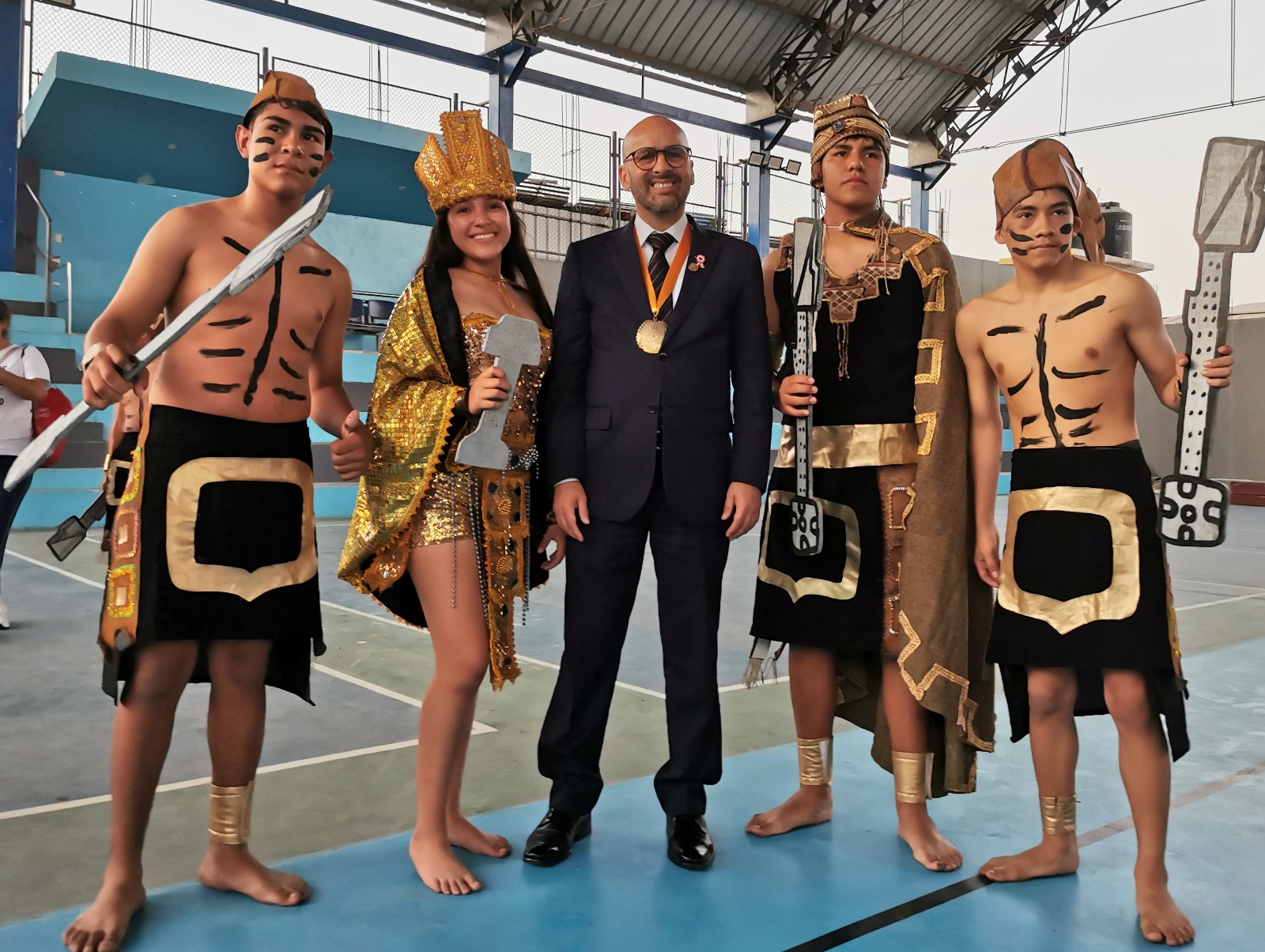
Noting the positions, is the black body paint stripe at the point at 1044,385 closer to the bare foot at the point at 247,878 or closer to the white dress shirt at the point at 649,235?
the white dress shirt at the point at 649,235

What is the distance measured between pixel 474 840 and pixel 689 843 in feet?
1.78

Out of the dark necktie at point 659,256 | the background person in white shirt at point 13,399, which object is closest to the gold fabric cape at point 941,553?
the dark necktie at point 659,256

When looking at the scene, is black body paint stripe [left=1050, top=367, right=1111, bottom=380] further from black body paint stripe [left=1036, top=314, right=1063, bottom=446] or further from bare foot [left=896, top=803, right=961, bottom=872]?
bare foot [left=896, top=803, right=961, bottom=872]

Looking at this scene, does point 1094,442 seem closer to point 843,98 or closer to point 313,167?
point 843,98

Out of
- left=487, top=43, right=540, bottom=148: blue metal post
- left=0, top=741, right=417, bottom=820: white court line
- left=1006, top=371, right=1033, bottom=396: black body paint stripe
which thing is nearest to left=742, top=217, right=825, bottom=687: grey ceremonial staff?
left=1006, top=371, right=1033, bottom=396: black body paint stripe

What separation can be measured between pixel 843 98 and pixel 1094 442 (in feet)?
3.81

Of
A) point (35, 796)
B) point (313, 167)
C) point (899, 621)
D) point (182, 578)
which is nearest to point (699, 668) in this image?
point (899, 621)

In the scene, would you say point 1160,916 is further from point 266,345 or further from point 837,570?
point 266,345

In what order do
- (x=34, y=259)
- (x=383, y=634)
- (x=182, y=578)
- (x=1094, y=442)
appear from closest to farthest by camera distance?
(x=182, y=578) < (x=1094, y=442) < (x=383, y=634) < (x=34, y=259)

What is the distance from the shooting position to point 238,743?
2.34m

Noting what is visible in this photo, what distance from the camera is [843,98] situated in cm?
281

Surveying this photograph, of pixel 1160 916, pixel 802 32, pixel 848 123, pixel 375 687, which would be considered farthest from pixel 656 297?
pixel 802 32

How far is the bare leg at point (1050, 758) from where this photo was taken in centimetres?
243

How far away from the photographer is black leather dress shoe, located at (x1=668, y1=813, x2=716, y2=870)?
2521 millimetres
